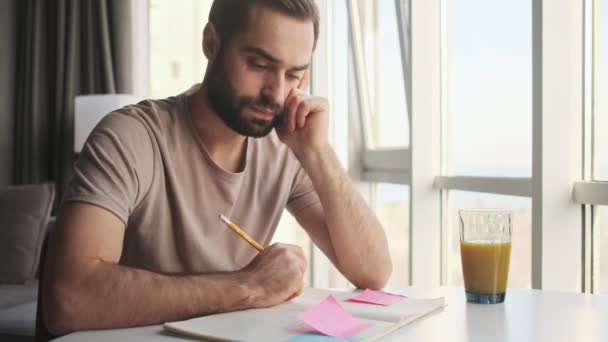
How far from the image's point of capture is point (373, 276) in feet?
4.95

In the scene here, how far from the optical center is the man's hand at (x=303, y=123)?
5.41ft

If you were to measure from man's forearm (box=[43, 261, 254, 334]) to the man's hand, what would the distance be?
508 mm

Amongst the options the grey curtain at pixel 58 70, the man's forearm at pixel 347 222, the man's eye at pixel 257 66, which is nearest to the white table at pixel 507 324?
the man's forearm at pixel 347 222

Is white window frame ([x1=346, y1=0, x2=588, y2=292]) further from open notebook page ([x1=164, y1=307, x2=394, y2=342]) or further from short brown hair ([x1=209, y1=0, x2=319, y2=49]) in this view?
open notebook page ([x1=164, y1=307, x2=394, y2=342])

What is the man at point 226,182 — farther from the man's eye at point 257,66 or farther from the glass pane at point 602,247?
the glass pane at point 602,247

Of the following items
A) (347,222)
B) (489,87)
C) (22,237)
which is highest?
(489,87)

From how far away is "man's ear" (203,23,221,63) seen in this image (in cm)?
165

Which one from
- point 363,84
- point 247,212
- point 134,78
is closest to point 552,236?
point 247,212

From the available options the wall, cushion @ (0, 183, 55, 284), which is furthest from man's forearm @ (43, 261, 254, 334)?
the wall

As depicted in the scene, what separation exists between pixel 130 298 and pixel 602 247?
3.95 feet

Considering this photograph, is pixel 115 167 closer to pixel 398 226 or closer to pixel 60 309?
pixel 60 309

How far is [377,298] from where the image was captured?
1.29 m

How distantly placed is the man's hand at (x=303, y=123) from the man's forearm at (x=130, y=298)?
20.0 inches

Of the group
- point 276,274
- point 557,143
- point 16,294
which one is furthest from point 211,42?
point 16,294
